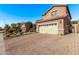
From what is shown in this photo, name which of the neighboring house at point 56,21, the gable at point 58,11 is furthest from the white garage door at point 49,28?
the gable at point 58,11

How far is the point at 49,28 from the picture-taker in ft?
10.2

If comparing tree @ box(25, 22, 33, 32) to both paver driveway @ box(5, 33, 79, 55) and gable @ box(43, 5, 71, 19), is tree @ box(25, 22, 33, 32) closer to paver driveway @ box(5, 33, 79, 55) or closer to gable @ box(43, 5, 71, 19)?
paver driveway @ box(5, 33, 79, 55)

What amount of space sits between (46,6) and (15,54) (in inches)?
30.3

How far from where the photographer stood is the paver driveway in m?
3.04

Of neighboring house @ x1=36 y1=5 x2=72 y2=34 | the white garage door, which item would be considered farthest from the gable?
the white garage door

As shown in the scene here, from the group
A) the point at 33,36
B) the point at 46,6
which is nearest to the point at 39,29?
the point at 33,36

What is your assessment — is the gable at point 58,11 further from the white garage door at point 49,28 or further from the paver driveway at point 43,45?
the paver driveway at point 43,45

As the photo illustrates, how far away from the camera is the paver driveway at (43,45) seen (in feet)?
9.98

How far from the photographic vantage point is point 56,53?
9.95 feet

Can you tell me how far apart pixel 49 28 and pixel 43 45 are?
0.25 meters


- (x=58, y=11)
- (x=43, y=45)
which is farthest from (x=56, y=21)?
(x=43, y=45)

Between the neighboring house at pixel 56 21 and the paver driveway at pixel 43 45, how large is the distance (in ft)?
0.26

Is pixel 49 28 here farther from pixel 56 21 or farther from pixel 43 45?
pixel 43 45

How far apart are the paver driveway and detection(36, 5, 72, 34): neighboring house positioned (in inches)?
3.1
